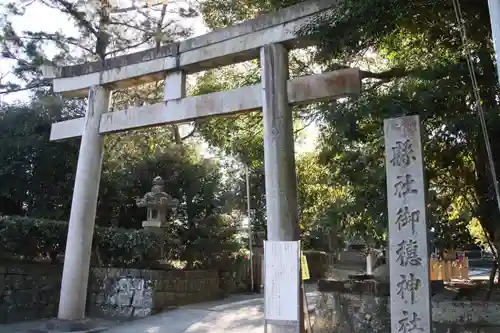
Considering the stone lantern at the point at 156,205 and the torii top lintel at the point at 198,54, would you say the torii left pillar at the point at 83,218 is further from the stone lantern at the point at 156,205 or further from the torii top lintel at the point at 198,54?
the stone lantern at the point at 156,205

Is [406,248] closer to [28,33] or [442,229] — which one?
[442,229]

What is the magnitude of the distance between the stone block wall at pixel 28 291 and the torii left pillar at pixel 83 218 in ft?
6.92

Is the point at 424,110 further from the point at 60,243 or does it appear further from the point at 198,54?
the point at 60,243

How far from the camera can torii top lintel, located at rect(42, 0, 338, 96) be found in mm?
6984

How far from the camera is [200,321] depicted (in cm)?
880

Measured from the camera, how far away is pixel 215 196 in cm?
1359

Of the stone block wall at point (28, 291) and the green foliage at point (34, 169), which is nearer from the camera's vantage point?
the stone block wall at point (28, 291)

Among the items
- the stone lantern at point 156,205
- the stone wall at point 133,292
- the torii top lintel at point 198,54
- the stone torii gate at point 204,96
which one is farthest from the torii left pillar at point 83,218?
the stone lantern at point 156,205

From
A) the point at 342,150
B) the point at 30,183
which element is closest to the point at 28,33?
the point at 30,183

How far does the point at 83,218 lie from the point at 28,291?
114 inches

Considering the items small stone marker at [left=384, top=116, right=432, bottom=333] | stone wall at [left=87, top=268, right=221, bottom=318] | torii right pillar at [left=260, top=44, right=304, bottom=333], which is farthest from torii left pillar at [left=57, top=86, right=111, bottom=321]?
small stone marker at [left=384, top=116, right=432, bottom=333]

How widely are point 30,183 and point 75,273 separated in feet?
15.6

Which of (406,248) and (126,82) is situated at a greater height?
(126,82)

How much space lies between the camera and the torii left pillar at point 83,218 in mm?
8484
